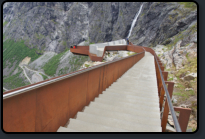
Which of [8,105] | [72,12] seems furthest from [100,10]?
[8,105]

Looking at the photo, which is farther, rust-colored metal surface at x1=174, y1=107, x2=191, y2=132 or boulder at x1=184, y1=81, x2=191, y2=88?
boulder at x1=184, y1=81, x2=191, y2=88

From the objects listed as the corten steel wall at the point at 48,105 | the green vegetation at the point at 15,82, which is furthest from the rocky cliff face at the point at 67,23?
the corten steel wall at the point at 48,105

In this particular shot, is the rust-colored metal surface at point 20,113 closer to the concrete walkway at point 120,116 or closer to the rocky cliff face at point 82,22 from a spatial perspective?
the concrete walkway at point 120,116

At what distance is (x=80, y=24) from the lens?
88.9 m

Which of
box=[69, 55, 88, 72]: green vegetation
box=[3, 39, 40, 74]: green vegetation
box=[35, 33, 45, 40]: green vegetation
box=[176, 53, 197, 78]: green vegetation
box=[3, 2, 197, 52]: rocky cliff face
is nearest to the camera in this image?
box=[176, 53, 197, 78]: green vegetation

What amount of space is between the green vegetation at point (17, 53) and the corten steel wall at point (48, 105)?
348 ft

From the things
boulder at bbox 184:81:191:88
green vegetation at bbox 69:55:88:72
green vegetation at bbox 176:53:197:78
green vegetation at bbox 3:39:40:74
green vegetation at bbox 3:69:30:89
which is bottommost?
green vegetation at bbox 3:69:30:89

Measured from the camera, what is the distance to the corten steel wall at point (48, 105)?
2029mm

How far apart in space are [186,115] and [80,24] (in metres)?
93.1

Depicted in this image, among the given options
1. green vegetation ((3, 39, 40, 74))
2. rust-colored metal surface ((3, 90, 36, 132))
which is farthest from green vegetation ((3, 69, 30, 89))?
rust-colored metal surface ((3, 90, 36, 132))

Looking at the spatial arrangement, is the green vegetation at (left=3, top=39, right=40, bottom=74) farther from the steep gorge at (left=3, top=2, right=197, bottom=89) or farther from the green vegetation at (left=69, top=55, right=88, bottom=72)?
the green vegetation at (left=69, top=55, right=88, bottom=72)

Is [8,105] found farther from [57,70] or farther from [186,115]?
[57,70]

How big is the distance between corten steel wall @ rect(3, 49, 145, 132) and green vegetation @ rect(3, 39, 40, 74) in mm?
106095

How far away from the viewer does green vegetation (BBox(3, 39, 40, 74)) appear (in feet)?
331
